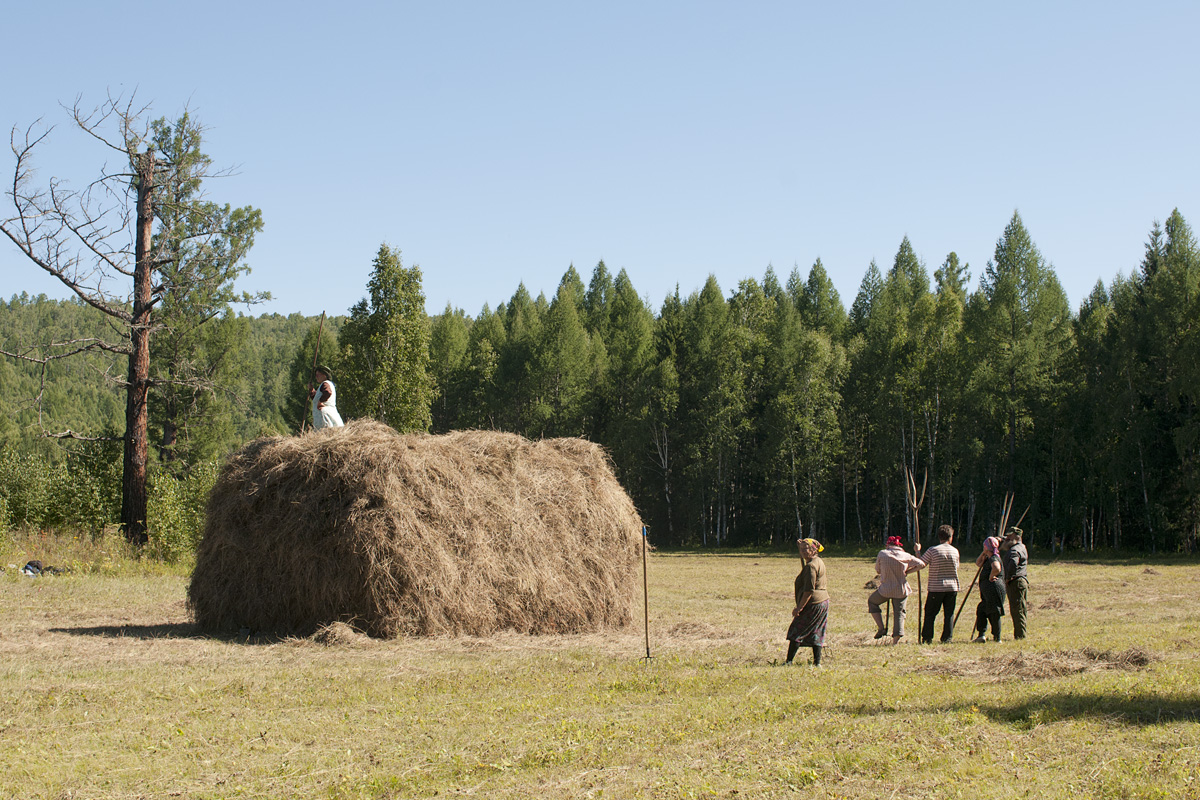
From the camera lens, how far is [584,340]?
58.6 meters

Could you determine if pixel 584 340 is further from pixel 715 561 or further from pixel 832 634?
pixel 832 634

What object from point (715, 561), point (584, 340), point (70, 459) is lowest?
point (715, 561)

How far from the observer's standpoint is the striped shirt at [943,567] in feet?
43.5

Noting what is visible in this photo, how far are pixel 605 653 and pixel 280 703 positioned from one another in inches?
188

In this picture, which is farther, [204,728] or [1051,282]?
[1051,282]

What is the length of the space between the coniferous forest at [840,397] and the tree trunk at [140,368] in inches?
31.7

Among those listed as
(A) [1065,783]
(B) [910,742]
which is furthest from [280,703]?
(A) [1065,783]

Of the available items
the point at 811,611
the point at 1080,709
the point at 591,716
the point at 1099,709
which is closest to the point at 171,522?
the point at 811,611

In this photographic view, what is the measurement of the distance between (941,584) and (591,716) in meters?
7.23

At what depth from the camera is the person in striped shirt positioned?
43.6 ft

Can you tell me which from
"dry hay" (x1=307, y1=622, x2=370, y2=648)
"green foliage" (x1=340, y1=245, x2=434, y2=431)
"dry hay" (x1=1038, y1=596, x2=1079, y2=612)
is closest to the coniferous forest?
"green foliage" (x1=340, y1=245, x2=434, y2=431)

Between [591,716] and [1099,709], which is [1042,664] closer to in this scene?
[1099,709]

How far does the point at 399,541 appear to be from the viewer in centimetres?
1323

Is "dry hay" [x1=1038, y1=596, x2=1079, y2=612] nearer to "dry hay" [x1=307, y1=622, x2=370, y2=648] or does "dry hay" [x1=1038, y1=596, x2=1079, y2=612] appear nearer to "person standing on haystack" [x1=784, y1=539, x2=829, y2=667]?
"person standing on haystack" [x1=784, y1=539, x2=829, y2=667]
